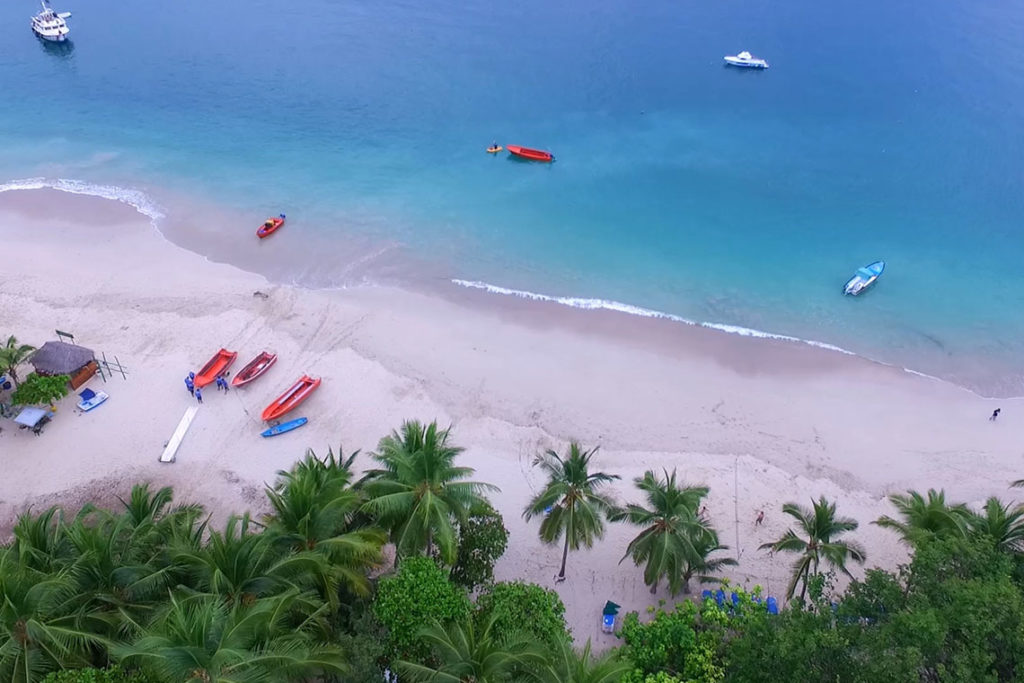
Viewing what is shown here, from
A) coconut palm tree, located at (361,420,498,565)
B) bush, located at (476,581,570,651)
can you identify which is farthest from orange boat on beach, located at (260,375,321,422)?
bush, located at (476,581,570,651)

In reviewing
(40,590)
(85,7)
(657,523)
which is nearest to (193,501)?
(40,590)

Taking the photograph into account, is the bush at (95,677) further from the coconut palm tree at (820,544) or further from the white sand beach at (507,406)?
the coconut palm tree at (820,544)

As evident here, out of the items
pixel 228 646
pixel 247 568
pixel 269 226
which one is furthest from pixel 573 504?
pixel 269 226

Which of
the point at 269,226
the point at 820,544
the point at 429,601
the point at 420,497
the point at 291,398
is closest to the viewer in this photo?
the point at 429,601

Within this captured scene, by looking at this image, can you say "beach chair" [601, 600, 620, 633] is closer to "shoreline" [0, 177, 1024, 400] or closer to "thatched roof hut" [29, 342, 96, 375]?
"shoreline" [0, 177, 1024, 400]

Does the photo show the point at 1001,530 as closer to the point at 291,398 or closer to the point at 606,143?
the point at 291,398

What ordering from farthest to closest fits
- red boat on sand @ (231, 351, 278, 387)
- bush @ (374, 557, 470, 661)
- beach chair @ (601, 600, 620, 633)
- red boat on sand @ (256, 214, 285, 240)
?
red boat on sand @ (256, 214, 285, 240), red boat on sand @ (231, 351, 278, 387), beach chair @ (601, 600, 620, 633), bush @ (374, 557, 470, 661)

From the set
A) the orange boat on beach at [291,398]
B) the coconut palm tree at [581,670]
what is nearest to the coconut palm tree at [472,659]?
the coconut palm tree at [581,670]
